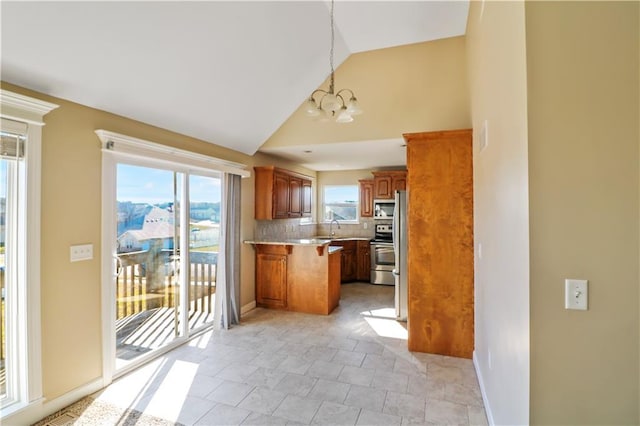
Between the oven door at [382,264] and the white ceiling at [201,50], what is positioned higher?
the white ceiling at [201,50]

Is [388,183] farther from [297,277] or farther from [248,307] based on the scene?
[248,307]

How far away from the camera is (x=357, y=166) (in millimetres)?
6637

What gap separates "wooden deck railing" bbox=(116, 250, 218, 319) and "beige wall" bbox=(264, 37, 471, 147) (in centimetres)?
236

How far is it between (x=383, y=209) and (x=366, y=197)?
20.2 inches

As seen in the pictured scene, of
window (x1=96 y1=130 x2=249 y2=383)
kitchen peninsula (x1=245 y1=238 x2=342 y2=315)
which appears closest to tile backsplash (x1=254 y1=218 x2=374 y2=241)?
kitchen peninsula (x1=245 y1=238 x2=342 y2=315)

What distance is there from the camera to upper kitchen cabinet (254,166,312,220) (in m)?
4.95

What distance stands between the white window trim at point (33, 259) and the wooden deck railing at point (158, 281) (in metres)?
0.72

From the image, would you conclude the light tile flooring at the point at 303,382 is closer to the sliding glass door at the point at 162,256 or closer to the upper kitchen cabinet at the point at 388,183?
the sliding glass door at the point at 162,256

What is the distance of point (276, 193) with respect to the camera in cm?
505

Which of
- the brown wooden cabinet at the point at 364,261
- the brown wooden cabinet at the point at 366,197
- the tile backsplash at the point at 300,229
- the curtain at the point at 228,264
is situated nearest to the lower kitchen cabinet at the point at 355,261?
the brown wooden cabinet at the point at 364,261

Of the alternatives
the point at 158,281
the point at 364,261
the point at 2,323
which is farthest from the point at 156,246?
the point at 364,261

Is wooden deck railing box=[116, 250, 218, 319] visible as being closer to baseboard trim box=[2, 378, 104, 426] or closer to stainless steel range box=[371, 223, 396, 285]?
baseboard trim box=[2, 378, 104, 426]

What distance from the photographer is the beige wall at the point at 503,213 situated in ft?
4.56

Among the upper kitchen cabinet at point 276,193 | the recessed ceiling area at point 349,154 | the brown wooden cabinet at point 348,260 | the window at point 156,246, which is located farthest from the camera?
the brown wooden cabinet at point 348,260
